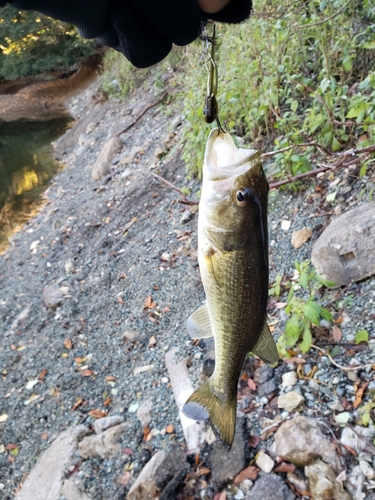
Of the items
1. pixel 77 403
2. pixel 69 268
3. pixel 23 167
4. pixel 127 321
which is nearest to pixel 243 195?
pixel 77 403

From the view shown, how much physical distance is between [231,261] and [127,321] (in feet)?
11.0

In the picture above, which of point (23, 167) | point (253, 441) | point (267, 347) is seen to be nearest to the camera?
point (267, 347)

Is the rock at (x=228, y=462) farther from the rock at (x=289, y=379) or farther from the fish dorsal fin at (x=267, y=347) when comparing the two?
the fish dorsal fin at (x=267, y=347)

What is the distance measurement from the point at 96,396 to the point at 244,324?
279cm

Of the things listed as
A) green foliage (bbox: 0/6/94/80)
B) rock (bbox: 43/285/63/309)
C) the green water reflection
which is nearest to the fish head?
rock (bbox: 43/285/63/309)

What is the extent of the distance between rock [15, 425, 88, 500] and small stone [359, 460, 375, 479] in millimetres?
2253

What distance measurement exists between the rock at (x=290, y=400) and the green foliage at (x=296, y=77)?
2.07m

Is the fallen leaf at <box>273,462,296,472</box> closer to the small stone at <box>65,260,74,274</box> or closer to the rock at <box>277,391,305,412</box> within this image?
the rock at <box>277,391,305,412</box>

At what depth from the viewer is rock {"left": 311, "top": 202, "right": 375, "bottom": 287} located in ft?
10.7

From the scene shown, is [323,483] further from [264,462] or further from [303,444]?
[264,462]

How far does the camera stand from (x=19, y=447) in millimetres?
4141

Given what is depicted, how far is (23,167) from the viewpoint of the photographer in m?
13.9

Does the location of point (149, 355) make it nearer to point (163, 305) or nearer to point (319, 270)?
point (163, 305)

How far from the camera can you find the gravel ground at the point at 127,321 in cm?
313
